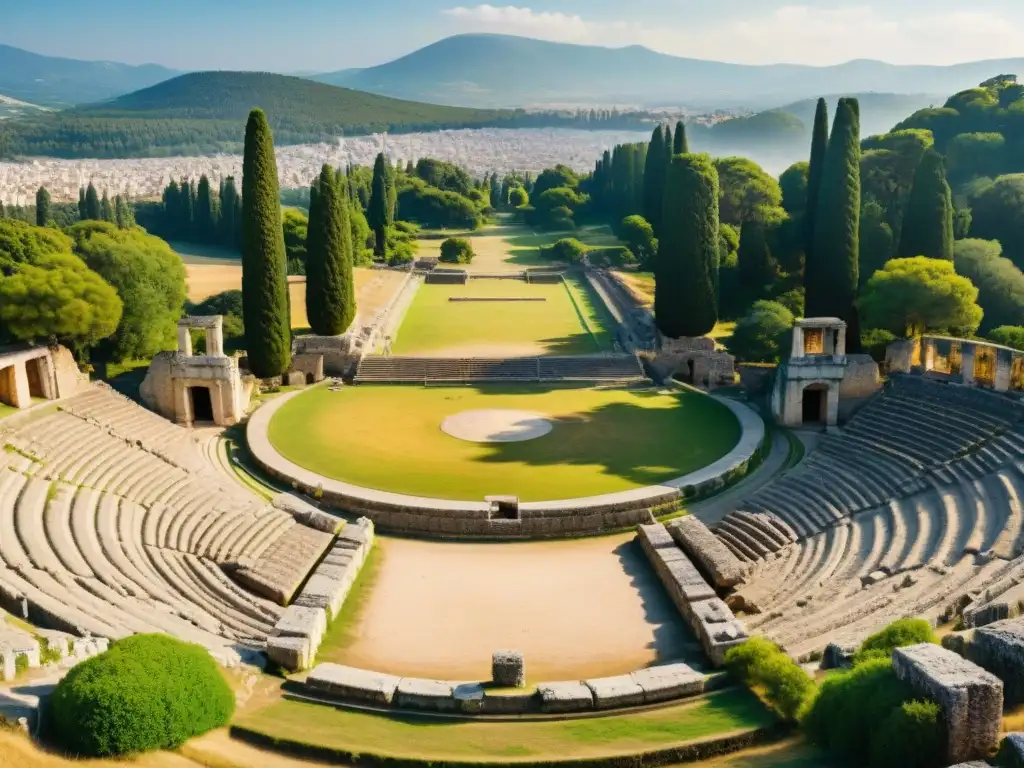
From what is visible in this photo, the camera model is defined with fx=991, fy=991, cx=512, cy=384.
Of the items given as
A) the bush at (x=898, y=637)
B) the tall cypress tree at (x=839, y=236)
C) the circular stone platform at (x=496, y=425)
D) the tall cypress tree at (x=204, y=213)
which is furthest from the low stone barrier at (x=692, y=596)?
the tall cypress tree at (x=204, y=213)

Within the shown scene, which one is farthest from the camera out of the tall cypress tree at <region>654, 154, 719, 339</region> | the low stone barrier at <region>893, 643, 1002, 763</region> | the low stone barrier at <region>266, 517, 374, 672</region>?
the tall cypress tree at <region>654, 154, 719, 339</region>

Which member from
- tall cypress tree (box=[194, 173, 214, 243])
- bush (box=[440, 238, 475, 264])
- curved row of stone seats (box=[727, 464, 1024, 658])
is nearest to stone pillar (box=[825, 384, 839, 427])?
curved row of stone seats (box=[727, 464, 1024, 658])

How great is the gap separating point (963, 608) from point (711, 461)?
1305 centimetres

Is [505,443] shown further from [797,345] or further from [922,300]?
[922,300]

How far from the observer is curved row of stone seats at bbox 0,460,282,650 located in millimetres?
Answer: 18688

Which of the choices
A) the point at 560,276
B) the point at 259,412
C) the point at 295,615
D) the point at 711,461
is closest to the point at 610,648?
the point at 295,615

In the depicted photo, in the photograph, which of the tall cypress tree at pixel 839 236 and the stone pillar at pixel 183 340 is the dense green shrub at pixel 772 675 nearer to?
the stone pillar at pixel 183 340

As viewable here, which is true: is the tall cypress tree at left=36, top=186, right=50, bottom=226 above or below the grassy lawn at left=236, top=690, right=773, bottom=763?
above

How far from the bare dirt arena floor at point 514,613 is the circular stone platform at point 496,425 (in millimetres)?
7454

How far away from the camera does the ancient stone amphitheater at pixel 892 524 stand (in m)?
19.7

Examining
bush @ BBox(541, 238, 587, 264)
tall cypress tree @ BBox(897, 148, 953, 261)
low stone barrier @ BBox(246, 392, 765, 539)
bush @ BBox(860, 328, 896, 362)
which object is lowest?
low stone barrier @ BBox(246, 392, 765, 539)

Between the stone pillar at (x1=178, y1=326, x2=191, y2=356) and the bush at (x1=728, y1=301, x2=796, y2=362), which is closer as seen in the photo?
the stone pillar at (x1=178, y1=326, x2=191, y2=356)

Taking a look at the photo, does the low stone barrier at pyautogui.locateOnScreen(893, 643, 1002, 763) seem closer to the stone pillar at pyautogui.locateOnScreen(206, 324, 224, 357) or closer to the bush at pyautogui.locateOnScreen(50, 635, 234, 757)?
the bush at pyautogui.locateOnScreen(50, 635, 234, 757)

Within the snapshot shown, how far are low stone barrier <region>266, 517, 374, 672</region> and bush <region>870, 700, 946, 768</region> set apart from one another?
11106mm
